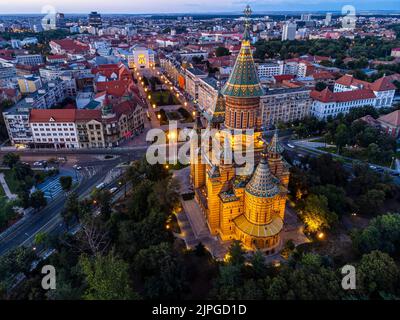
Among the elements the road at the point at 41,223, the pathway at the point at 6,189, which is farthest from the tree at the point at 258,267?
the pathway at the point at 6,189

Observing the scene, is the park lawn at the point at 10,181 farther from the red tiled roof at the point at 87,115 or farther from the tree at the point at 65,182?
the red tiled roof at the point at 87,115

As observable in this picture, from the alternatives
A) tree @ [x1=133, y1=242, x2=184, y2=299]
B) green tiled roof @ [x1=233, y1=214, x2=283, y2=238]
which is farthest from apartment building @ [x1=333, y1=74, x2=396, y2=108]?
tree @ [x1=133, y1=242, x2=184, y2=299]

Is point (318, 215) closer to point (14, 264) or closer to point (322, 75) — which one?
point (14, 264)

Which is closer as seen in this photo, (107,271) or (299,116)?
(107,271)

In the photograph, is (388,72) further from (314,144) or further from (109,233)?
(109,233)

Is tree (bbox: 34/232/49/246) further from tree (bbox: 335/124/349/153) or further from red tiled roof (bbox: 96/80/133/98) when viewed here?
tree (bbox: 335/124/349/153)

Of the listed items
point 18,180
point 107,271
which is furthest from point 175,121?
point 107,271
